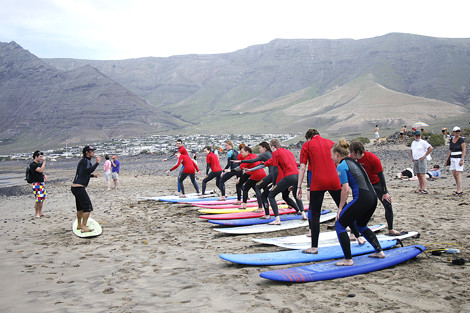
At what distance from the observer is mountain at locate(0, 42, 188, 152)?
97688 mm

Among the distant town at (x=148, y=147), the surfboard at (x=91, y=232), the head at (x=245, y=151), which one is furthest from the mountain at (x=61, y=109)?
the head at (x=245, y=151)

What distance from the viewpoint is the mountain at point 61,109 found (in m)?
97.7

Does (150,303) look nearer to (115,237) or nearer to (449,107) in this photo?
(115,237)

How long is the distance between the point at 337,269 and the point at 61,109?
11847cm

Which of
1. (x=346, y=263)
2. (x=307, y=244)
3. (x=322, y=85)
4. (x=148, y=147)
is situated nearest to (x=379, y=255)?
(x=346, y=263)

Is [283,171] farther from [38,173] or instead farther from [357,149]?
[38,173]

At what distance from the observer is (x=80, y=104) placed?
377 ft

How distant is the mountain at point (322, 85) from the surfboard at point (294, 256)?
63.0m

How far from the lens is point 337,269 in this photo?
17.2 ft

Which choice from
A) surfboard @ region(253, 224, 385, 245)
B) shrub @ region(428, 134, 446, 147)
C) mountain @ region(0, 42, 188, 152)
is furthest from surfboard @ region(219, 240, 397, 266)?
mountain @ region(0, 42, 188, 152)

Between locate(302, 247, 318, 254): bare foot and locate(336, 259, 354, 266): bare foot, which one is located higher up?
locate(336, 259, 354, 266): bare foot

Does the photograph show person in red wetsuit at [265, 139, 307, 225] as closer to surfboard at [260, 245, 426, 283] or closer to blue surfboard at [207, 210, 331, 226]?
blue surfboard at [207, 210, 331, 226]

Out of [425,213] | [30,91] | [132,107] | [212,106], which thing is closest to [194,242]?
[425,213]

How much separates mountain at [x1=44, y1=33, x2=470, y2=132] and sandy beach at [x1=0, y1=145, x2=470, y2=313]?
6106 centimetres
